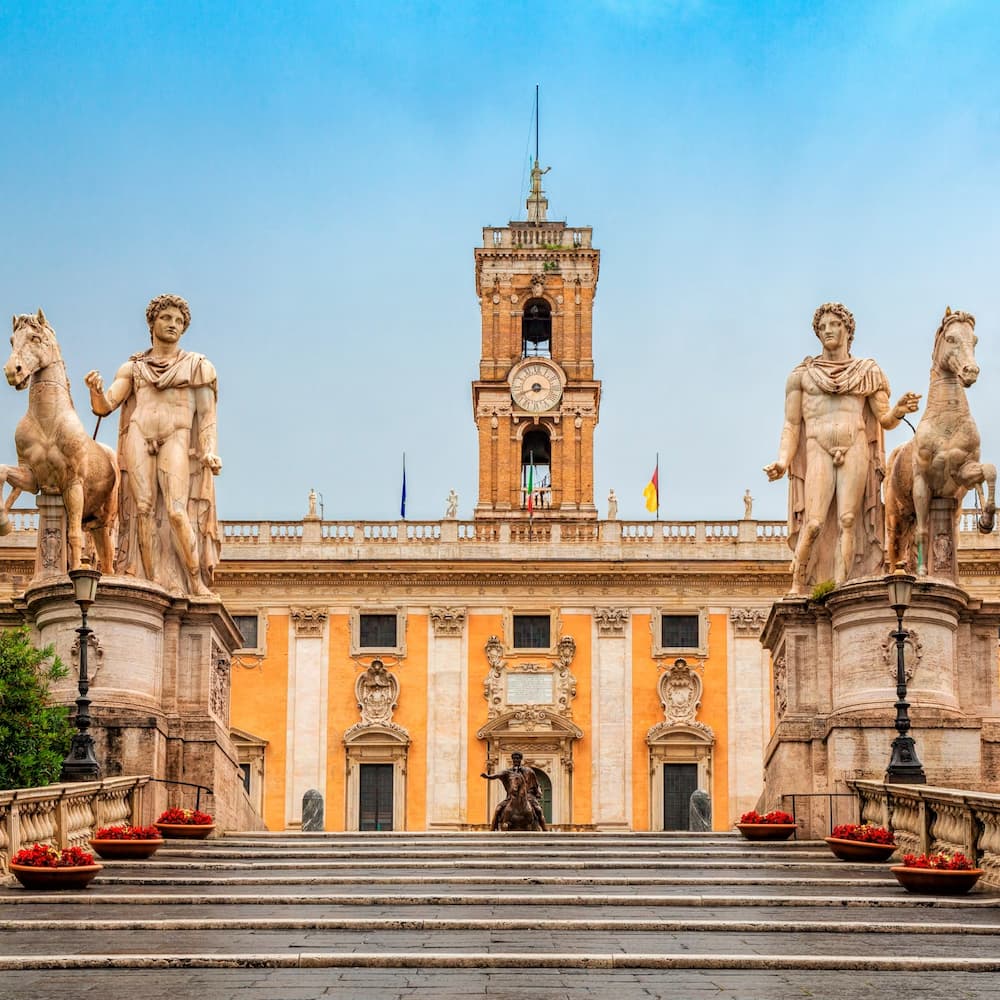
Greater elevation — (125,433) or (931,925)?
(125,433)

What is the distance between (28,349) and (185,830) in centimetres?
642

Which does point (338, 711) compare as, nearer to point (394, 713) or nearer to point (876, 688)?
point (394, 713)

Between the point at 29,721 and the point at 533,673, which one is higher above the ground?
the point at 533,673

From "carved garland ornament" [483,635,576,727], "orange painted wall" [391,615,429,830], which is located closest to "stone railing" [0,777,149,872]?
"orange painted wall" [391,615,429,830]

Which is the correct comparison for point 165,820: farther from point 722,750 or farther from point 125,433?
point 722,750

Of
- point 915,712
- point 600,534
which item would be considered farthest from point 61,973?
point 600,534

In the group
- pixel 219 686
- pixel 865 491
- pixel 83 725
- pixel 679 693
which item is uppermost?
pixel 865 491

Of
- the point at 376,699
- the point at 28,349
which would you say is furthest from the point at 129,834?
the point at 376,699

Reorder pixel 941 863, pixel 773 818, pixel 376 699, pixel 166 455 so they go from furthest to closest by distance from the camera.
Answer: pixel 376 699, pixel 166 455, pixel 773 818, pixel 941 863

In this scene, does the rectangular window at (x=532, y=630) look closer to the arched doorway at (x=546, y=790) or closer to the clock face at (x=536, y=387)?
the arched doorway at (x=546, y=790)

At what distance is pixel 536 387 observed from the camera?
70.2m

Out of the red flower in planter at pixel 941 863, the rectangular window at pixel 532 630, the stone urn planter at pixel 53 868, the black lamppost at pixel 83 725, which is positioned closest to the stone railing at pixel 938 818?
the red flower in planter at pixel 941 863

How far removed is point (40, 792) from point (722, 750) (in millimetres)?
37938

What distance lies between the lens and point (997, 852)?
16.8 meters
